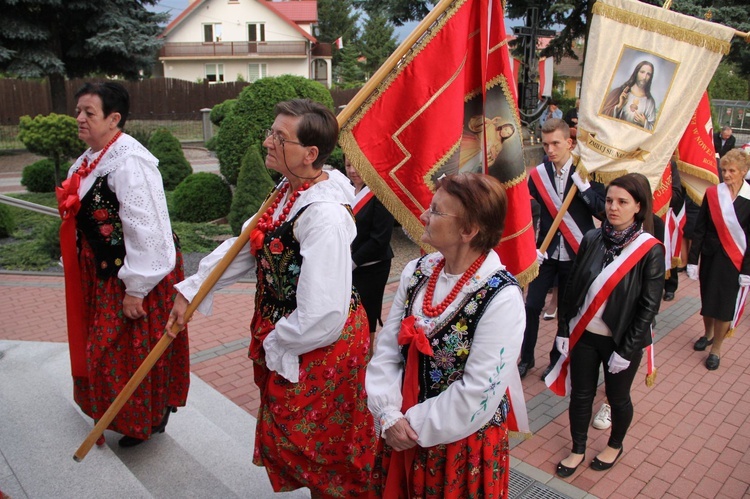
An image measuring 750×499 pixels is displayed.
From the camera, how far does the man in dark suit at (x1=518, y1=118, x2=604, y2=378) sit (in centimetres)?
497

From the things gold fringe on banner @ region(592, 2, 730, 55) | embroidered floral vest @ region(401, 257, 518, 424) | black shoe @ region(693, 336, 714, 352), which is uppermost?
gold fringe on banner @ region(592, 2, 730, 55)

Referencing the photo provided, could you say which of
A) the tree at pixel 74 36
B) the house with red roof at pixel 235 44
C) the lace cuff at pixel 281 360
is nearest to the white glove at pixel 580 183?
the lace cuff at pixel 281 360

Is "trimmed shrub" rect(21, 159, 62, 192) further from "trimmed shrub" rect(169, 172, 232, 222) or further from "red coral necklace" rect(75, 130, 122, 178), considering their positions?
"red coral necklace" rect(75, 130, 122, 178)

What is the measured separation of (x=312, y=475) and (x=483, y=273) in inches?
51.6

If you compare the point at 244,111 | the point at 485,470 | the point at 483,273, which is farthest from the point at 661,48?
the point at 244,111

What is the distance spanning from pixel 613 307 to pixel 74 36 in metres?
26.5

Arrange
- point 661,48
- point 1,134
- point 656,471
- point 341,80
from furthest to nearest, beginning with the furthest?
point 341,80, point 1,134, point 661,48, point 656,471

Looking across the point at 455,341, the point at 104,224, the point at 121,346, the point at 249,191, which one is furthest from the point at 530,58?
the point at 455,341

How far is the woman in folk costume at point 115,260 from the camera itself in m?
3.29

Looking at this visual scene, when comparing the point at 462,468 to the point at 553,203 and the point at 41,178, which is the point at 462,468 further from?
the point at 41,178

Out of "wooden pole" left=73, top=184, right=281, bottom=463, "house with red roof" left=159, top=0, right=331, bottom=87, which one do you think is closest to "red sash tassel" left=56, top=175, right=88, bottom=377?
"wooden pole" left=73, top=184, right=281, bottom=463

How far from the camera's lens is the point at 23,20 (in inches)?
901

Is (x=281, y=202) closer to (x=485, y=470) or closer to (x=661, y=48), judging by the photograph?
(x=485, y=470)

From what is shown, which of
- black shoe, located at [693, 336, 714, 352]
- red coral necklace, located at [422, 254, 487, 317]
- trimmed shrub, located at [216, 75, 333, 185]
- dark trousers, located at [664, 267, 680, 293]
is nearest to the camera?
red coral necklace, located at [422, 254, 487, 317]
